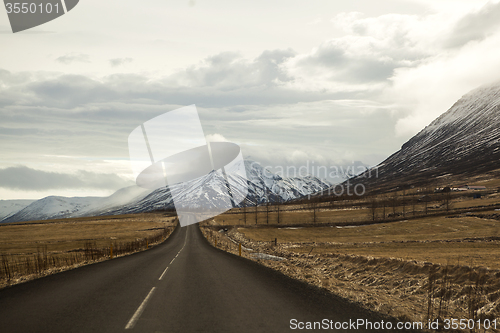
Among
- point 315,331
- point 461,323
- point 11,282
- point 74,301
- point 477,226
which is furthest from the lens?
point 477,226

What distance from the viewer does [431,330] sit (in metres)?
7.94

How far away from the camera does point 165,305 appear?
9.62 metres

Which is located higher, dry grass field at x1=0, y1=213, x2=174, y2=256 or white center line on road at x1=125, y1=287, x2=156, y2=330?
white center line on road at x1=125, y1=287, x2=156, y2=330

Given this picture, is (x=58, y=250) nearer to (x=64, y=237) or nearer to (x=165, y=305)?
(x=64, y=237)

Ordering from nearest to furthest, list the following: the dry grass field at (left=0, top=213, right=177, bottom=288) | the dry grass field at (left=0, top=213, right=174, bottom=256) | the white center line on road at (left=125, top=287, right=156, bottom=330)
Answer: the white center line on road at (left=125, top=287, right=156, bottom=330) → the dry grass field at (left=0, top=213, right=177, bottom=288) → the dry grass field at (left=0, top=213, right=174, bottom=256)

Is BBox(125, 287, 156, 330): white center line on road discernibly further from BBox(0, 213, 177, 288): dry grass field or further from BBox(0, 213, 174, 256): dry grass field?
BBox(0, 213, 174, 256): dry grass field

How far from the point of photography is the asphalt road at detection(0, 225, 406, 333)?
7.70 metres

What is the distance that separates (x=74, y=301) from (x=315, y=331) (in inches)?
298

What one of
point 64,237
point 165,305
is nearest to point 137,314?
point 165,305

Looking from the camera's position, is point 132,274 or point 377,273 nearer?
point 132,274

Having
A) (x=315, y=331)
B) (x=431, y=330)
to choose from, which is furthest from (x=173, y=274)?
(x=431, y=330)

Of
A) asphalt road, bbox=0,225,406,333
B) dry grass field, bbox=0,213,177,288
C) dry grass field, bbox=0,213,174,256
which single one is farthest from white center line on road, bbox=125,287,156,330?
dry grass field, bbox=0,213,174,256

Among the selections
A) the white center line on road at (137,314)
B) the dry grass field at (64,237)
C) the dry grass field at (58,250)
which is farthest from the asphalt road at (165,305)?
the dry grass field at (64,237)

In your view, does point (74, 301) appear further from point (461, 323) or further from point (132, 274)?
point (461, 323)
